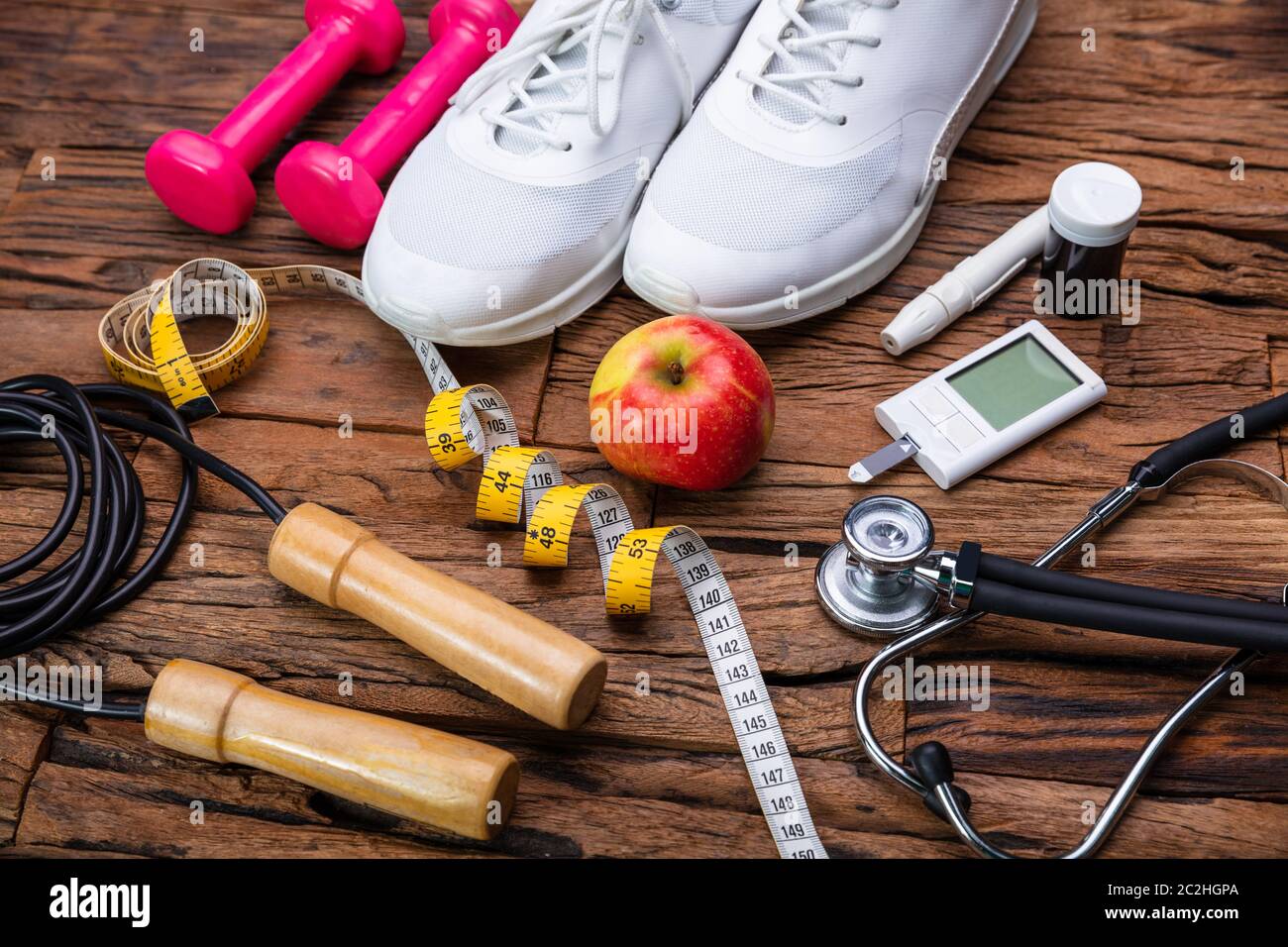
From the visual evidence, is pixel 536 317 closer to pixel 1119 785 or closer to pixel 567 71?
pixel 567 71

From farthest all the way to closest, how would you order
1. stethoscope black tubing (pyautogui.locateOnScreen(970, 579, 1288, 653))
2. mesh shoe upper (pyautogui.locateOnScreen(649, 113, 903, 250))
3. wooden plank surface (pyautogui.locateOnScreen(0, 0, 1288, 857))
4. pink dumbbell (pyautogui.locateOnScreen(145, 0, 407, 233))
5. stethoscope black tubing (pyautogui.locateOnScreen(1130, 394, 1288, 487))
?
pink dumbbell (pyautogui.locateOnScreen(145, 0, 407, 233)) → mesh shoe upper (pyautogui.locateOnScreen(649, 113, 903, 250)) → stethoscope black tubing (pyautogui.locateOnScreen(1130, 394, 1288, 487)) → wooden plank surface (pyautogui.locateOnScreen(0, 0, 1288, 857)) → stethoscope black tubing (pyautogui.locateOnScreen(970, 579, 1288, 653))

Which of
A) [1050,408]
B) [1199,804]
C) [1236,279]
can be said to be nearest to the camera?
[1199,804]

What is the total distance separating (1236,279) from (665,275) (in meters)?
0.68

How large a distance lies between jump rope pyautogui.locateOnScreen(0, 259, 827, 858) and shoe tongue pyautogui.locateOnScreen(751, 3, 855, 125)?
0.46 metres

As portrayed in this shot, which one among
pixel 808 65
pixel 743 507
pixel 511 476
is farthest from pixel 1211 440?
pixel 511 476

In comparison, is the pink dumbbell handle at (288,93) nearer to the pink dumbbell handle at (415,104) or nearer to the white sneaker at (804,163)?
the pink dumbbell handle at (415,104)

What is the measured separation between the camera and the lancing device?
4.53 ft

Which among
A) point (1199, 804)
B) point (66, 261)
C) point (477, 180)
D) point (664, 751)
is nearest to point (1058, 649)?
point (1199, 804)

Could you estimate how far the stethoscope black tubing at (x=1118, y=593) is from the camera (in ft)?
3.40

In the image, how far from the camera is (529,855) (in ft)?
3.61

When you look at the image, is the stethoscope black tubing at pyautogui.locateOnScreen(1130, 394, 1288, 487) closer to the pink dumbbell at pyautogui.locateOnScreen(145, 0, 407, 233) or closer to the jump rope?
the jump rope

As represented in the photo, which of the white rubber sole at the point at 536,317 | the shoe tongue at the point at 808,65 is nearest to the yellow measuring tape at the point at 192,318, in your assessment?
the white rubber sole at the point at 536,317

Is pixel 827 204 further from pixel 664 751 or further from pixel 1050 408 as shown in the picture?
pixel 664 751

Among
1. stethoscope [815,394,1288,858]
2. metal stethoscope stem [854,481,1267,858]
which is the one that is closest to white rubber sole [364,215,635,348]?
stethoscope [815,394,1288,858]
